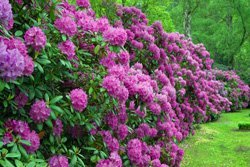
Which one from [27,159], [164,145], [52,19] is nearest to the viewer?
[27,159]

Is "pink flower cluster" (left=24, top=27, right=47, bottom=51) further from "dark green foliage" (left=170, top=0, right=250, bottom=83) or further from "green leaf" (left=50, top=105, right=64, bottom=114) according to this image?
"dark green foliage" (left=170, top=0, right=250, bottom=83)

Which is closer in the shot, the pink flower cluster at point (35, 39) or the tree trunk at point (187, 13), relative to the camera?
the pink flower cluster at point (35, 39)

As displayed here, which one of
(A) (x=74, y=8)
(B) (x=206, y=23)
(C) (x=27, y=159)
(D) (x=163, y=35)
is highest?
(B) (x=206, y=23)

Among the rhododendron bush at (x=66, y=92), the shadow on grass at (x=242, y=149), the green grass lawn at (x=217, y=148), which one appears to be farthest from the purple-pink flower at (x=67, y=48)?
the shadow on grass at (x=242, y=149)

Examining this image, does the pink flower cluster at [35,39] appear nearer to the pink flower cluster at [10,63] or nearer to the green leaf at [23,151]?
the pink flower cluster at [10,63]

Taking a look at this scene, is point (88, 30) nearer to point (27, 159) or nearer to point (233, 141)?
point (27, 159)

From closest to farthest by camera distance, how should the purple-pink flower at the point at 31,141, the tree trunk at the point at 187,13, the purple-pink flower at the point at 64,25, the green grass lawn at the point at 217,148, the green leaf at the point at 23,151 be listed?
the green leaf at the point at 23,151 < the purple-pink flower at the point at 31,141 < the purple-pink flower at the point at 64,25 < the green grass lawn at the point at 217,148 < the tree trunk at the point at 187,13

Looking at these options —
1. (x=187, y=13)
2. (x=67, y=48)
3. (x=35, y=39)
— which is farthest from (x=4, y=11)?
(x=187, y=13)

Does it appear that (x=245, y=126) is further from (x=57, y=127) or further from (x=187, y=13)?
(x=187, y=13)

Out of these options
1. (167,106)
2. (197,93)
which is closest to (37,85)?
(167,106)

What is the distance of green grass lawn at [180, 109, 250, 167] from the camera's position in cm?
808

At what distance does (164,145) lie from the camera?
516cm

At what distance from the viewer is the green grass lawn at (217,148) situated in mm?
8078

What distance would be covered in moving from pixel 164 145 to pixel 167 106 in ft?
2.40
